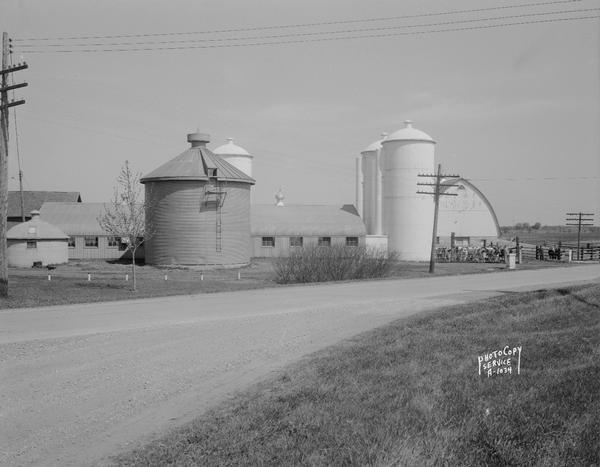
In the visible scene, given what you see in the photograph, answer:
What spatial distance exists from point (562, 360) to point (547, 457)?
4139 mm

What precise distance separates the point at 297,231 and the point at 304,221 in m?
1.37

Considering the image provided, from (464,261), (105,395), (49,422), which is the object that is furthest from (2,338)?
(464,261)

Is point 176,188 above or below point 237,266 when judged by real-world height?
above

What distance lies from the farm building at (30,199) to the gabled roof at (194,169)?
105 feet

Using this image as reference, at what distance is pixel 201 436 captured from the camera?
6.99 metres

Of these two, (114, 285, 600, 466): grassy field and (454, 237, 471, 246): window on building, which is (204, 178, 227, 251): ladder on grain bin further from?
(114, 285, 600, 466): grassy field

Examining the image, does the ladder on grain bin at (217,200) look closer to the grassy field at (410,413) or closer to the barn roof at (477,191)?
the barn roof at (477,191)

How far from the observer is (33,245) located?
157 ft

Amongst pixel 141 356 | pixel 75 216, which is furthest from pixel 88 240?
pixel 141 356

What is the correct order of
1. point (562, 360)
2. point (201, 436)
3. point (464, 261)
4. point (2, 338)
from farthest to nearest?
point (464, 261) < point (2, 338) < point (562, 360) < point (201, 436)

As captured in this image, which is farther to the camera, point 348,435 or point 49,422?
point 49,422

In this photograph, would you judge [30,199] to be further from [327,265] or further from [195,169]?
[327,265]

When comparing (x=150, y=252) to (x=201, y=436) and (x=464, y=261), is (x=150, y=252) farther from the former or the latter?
(x=201, y=436)

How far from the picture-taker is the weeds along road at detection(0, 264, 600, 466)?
730cm
